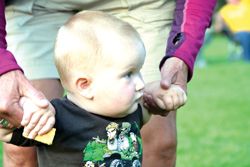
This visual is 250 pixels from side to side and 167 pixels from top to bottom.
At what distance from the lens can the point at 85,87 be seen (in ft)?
11.2

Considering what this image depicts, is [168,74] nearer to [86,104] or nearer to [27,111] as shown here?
[86,104]

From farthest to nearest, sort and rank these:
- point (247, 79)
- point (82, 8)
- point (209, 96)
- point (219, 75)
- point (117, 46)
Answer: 1. point (219, 75)
2. point (247, 79)
3. point (209, 96)
4. point (82, 8)
5. point (117, 46)

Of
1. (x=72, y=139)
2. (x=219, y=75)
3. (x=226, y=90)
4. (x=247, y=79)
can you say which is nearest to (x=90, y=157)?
(x=72, y=139)

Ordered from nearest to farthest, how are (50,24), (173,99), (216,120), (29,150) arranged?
(173,99), (29,150), (50,24), (216,120)

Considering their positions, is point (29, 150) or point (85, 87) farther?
point (29, 150)

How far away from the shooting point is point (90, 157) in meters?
3.43

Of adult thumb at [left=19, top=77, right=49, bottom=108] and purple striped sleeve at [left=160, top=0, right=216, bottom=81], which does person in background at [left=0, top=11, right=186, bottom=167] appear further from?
purple striped sleeve at [left=160, top=0, right=216, bottom=81]

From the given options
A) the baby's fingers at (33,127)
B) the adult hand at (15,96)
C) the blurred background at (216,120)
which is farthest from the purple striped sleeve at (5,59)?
the blurred background at (216,120)

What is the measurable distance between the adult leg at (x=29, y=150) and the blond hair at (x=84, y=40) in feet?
2.21

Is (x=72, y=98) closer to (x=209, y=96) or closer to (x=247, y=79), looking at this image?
(x=209, y=96)

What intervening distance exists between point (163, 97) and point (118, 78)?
315 mm

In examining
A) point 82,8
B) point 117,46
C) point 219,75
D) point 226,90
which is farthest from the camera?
point 219,75

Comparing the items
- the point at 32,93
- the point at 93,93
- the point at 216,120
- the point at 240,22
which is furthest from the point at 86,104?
the point at 240,22

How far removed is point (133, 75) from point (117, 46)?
147 millimetres
